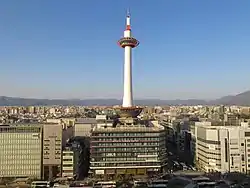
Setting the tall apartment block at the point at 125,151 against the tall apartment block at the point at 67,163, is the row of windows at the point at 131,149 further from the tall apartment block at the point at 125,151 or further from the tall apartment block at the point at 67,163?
the tall apartment block at the point at 67,163

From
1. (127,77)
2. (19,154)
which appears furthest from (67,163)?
(127,77)

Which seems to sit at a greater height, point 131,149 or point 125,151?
point 131,149

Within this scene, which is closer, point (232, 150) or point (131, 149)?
point (232, 150)

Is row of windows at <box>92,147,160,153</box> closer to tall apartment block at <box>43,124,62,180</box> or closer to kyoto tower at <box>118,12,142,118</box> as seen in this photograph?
tall apartment block at <box>43,124,62,180</box>

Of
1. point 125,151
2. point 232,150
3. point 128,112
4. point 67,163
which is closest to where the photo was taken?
point 67,163

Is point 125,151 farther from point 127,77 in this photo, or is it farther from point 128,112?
point 127,77

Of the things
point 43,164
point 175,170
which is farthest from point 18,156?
point 175,170

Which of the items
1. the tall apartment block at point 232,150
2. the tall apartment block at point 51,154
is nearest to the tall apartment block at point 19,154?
the tall apartment block at point 51,154
